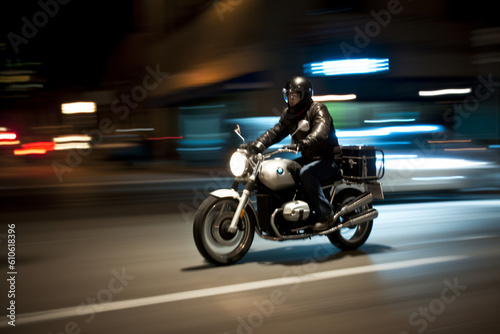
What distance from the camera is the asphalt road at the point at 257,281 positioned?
4273mm

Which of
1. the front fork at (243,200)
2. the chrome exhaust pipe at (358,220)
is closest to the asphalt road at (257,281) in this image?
the chrome exhaust pipe at (358,220)

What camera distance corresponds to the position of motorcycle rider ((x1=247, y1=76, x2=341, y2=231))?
20.4 ft

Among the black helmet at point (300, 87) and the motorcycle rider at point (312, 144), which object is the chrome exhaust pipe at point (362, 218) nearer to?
the motorcycle rider at point (312, 144)

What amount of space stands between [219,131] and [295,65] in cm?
439

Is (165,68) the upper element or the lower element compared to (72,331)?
upper

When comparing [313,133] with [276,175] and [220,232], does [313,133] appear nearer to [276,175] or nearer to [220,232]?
[276,175]

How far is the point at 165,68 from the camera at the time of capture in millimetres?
25812

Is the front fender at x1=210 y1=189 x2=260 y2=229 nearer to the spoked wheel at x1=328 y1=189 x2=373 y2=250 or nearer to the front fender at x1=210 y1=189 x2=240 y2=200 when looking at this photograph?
the front fender at x1=210 y1=189 x2=240 y2=200

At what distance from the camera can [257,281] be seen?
214 inches

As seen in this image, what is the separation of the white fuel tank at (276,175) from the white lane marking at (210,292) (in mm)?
1079

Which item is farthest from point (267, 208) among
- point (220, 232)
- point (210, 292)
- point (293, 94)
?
point (210, 292)

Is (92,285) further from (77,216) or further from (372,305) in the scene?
(77,216)

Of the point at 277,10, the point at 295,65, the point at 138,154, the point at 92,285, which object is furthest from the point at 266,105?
the point at 92,285

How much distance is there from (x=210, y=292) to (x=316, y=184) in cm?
191
